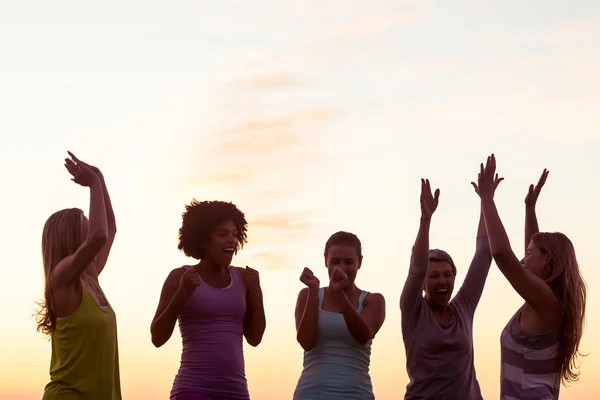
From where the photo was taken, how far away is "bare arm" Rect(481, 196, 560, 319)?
30.4 feet

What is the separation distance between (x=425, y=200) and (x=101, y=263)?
3.52 metres

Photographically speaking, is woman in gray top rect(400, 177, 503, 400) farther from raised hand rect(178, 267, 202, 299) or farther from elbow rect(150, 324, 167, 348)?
elbow rect(150, 324, 167, 348)

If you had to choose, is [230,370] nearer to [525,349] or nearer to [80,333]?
[80,333]

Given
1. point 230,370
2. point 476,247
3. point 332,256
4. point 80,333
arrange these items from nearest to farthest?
1. point 80,333
2. point 230,370
3. point 332,256
4. point 476,247

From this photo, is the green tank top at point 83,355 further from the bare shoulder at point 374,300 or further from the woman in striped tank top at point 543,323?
the woman in striped tank top at point 543,323

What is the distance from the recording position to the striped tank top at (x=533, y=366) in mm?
9523

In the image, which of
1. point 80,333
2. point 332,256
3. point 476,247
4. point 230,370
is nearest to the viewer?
point 80,333

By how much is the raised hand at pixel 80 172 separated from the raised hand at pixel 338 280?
266 centimetres

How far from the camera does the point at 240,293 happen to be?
33.6 ft

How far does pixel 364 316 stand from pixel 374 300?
0.88ft

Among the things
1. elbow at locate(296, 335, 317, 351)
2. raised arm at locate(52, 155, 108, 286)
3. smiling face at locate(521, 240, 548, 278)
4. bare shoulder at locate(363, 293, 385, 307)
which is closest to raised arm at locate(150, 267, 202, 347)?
raised arm at locate(52, 155, 108, 286)

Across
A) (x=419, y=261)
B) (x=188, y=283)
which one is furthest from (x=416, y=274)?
(x=188, y=283)

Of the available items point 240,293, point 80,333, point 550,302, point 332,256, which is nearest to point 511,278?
point 550,302

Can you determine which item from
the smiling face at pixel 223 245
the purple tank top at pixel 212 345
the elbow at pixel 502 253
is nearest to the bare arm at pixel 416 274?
the elbow at pixel 502 253
